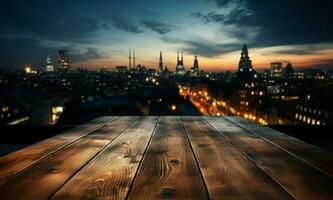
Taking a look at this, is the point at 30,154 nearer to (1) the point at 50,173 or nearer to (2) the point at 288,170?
(1) the point at 50,173

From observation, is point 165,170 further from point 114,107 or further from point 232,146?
point 114,107

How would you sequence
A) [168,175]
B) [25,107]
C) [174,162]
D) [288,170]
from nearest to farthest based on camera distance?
1. [168,175]
2. [288,170]
3. [174,162]
4. [25,107]

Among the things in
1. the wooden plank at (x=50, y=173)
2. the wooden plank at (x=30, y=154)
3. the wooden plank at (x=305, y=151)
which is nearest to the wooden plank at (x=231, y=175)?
the wooden plank at (x=305, y=151)

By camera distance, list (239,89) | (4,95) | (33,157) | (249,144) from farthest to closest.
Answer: (239,89)
(4,95)
(249,144)
(33,157)

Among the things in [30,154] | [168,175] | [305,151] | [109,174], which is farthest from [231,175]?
[30,154]

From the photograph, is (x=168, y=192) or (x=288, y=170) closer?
(x=168, y=192)

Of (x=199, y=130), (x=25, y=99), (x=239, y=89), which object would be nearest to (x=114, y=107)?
(x=25, y=99)

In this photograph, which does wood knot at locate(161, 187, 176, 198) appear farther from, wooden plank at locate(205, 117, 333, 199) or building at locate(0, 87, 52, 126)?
building at locate(0, 87, 52, 126)
